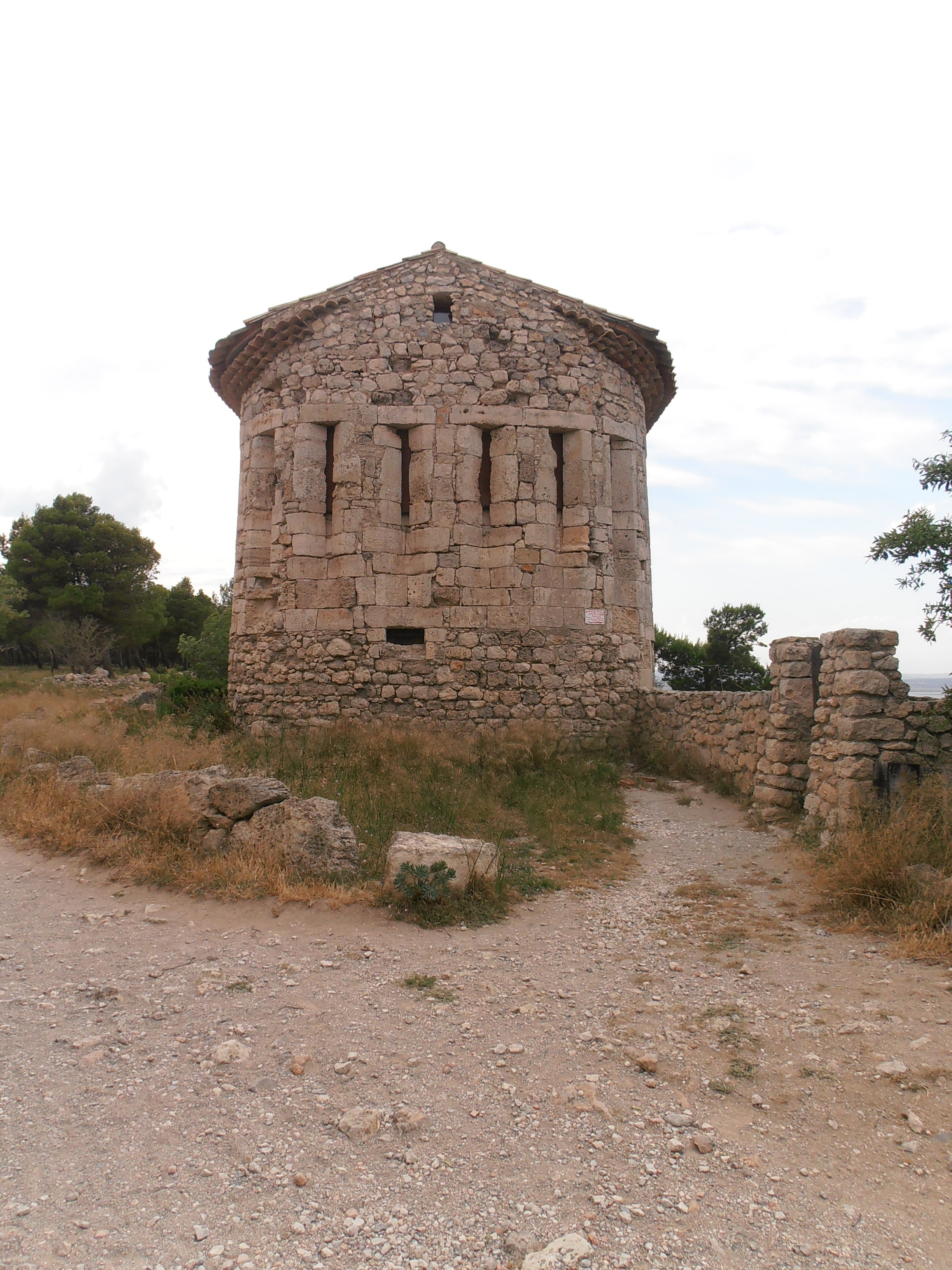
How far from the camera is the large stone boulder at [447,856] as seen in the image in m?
5.39

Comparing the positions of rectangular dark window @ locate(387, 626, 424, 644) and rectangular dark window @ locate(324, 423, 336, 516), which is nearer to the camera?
rectangular dark window @ locate(387, 626, 424, 644)

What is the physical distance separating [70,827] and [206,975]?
2984 millimetres

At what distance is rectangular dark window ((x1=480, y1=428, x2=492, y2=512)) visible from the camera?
447 inches

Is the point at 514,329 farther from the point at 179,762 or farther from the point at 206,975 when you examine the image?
the point at 206,975

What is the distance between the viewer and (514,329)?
37.4ft

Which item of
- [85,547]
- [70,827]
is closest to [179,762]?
[70,827]

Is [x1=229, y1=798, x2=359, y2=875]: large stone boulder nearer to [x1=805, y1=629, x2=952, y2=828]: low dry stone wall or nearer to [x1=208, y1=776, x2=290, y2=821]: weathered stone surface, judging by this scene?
[x1=208, y1=776, x2=290, y2=821]: weathered stone surface

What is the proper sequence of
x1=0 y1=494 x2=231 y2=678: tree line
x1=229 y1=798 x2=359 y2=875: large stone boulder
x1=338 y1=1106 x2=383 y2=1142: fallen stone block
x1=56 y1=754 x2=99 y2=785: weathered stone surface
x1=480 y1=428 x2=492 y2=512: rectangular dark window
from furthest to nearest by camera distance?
x1=0 y1=494 x2=231 y2=678: tree line
x1=480 y1=428 x2=492 y2=512: rectangular dark window
x1=56 y1=754 x2=99 y2=785: weathered stone surface
x1=229 y1=798 x2=359 y2=875: large stone boulder
x1=338 y1=1106 x2=383 y2=1142: fallen stone block

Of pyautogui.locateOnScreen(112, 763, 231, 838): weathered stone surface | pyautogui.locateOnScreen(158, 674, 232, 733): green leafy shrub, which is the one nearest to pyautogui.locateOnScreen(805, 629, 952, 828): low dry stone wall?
pyautogui.locateOnScreen(112, 763, 231, 838): weathered stone surface

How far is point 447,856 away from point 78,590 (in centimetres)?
2855

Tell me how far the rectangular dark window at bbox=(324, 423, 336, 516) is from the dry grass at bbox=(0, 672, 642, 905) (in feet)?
11.2

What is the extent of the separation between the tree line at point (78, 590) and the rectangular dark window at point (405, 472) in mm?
18518

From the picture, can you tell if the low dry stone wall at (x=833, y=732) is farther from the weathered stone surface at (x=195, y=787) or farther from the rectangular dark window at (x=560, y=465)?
the weathered stone surface at (x=195, y=787)

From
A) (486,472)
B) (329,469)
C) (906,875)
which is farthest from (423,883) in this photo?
(329,469)
